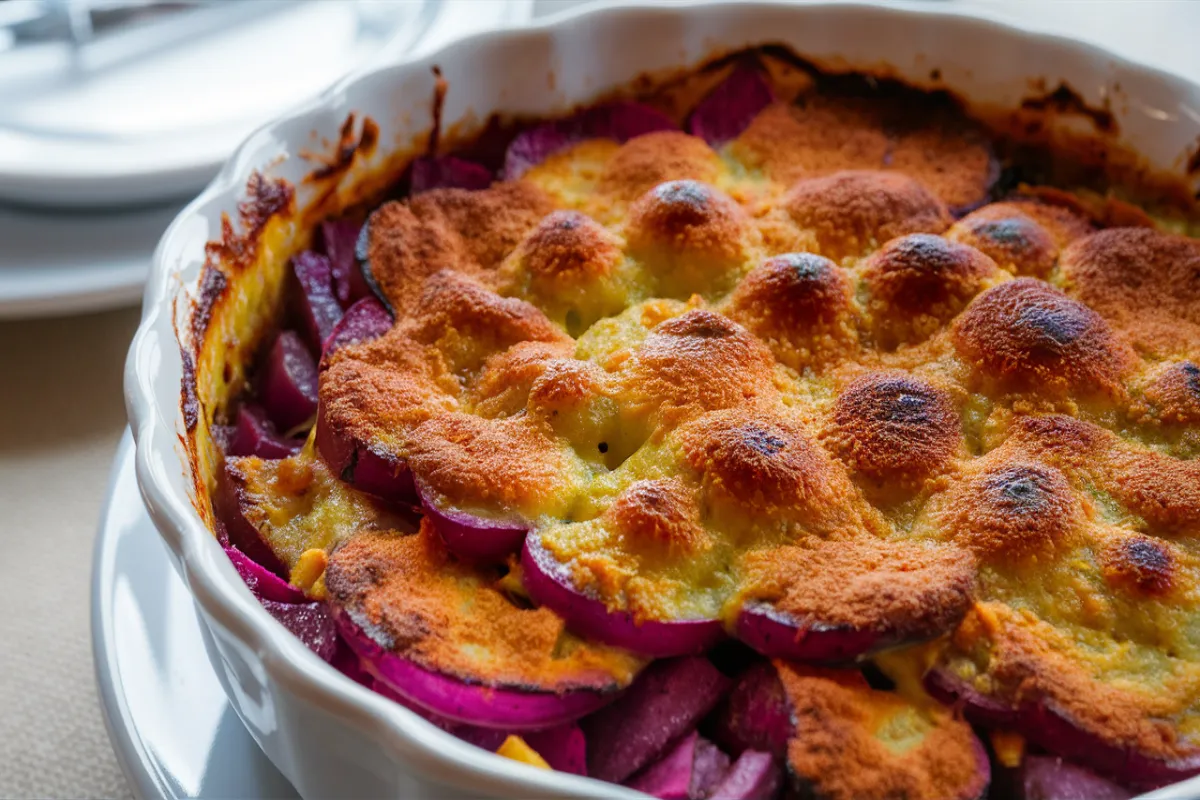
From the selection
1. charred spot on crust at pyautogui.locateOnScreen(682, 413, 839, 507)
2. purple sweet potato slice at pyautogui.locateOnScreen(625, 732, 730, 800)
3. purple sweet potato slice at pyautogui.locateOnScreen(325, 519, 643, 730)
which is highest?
charred spot on crust at pyautogui.locateOnScreen(682, 413, 839, 507)

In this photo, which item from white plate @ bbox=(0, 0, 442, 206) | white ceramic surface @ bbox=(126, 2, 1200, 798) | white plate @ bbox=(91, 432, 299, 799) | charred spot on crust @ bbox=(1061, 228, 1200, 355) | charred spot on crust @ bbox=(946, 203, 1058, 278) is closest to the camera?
white ceramic surface @ bbox=(126, 2, 1200, 798)

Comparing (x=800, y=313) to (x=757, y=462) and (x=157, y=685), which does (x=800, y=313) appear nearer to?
(x=757, y=462)

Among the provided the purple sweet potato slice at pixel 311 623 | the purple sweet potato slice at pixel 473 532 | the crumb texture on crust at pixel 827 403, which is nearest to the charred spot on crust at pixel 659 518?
the crumb texture on crust at pixel 827 403

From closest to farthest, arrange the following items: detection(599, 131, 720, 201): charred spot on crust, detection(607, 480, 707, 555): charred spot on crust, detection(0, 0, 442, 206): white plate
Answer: detection(607, 480, 707, 555): charred spot on crust → detection(599, 131, 720, 201): charred spot on crust → detection(0, 0, 442, 206): white plate

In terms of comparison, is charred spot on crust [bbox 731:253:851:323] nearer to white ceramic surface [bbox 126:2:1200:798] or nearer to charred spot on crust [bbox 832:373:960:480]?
charred spot on crust [bbox 832:373:960:480]

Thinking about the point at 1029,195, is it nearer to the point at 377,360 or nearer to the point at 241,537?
the point at 377,360

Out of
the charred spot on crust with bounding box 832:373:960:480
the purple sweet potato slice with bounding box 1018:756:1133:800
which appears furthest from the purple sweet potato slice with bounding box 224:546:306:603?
the purple sweet potato slice with bounding box 1018:756:1133:800
